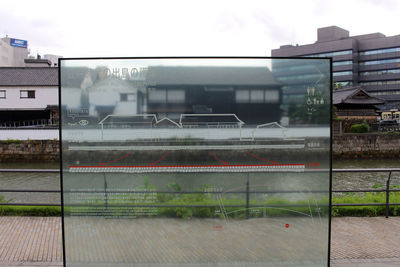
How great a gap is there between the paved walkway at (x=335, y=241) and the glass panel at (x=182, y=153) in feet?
0.98

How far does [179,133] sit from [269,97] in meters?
0.94

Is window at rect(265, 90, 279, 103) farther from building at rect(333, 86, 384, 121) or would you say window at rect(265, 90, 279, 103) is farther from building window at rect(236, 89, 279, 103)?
building at rect(333, 86, 384, 121)

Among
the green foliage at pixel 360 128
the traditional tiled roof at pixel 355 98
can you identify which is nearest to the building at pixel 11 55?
the traditional tiled roof at pixel 355 98

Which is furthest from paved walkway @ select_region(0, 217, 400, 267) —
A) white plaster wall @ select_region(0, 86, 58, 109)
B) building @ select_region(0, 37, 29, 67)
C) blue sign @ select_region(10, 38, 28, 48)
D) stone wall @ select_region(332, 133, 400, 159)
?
blue sign @ select_region(10, 38, 28, 48)

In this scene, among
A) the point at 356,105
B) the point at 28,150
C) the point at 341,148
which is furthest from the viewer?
the point at 356,105

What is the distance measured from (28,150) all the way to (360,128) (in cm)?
2659

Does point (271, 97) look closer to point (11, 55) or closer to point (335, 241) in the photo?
point (335, 241)

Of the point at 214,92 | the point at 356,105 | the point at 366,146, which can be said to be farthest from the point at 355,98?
the point at 214,92

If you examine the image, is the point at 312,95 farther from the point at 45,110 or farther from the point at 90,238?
the point at 45,110

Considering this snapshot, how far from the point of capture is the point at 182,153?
316 cm

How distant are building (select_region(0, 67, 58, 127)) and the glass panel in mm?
29299

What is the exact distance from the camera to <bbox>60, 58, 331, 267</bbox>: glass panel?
10.3ft

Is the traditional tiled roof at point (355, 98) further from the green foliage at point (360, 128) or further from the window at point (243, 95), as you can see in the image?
the window at point (243, 95)

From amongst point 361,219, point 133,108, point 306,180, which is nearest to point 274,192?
point 306,180
